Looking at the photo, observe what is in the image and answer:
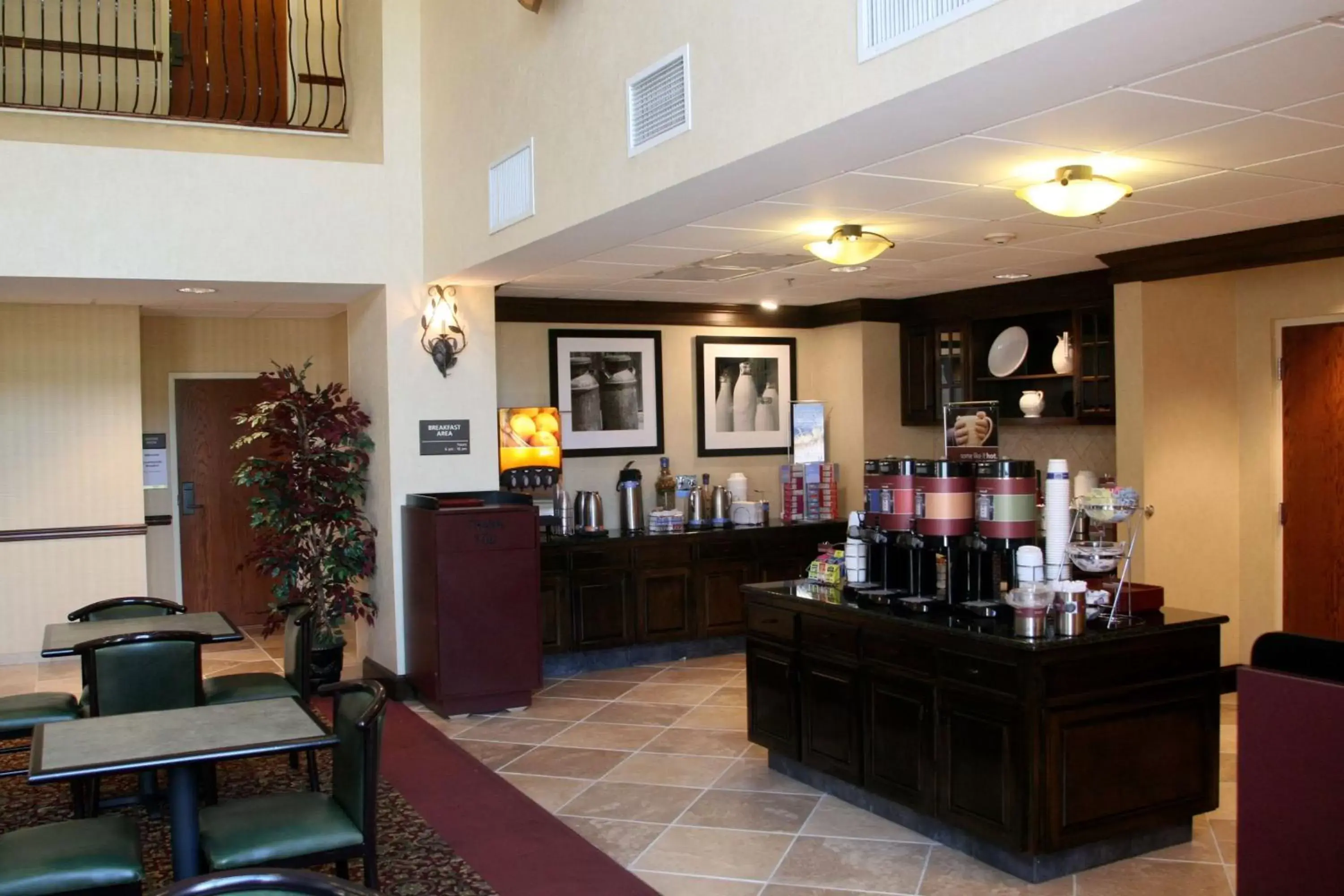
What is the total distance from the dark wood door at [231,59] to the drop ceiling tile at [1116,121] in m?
6.02

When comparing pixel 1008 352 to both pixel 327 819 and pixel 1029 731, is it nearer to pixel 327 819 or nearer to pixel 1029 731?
pixel 1029 731

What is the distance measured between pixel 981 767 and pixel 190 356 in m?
7.67

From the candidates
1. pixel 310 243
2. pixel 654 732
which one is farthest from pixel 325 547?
pixel 654 732

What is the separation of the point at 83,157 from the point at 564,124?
9.89 feet

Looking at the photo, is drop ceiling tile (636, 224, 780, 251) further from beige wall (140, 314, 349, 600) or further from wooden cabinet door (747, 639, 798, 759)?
beige wall (140, 314, 349, 600)

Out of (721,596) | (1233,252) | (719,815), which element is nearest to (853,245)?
(1233,252)

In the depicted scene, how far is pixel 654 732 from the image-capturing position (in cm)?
654

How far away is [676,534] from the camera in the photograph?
27.5 ft

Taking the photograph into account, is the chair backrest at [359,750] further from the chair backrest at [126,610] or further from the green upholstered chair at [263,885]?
the chair backrest at [126,610]

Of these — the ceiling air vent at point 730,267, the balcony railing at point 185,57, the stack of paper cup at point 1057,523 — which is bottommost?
the stack of paper cup at point 1057,523

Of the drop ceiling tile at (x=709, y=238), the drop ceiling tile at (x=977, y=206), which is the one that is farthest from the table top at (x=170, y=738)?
the drop ceiling tile at (x=977, y=206)

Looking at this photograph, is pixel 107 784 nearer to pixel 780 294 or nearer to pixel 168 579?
pixel 168 579

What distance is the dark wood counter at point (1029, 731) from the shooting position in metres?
4.22

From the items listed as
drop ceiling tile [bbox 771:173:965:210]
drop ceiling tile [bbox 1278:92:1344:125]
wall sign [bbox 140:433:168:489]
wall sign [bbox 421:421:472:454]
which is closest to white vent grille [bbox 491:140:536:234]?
drop ceiling tile [bbox 771:173:965:210]
